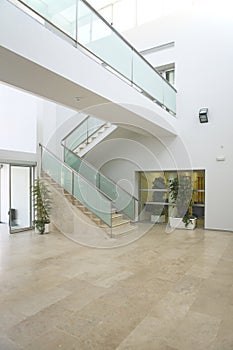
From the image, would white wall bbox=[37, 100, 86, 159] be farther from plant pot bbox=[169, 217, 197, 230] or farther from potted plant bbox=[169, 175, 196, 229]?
plant pot bbox=[169, 217, 197, 230]

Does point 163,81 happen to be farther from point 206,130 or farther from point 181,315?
point 181,315

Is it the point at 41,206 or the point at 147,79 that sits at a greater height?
the point at 147,79

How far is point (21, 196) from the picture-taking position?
28.3 ft

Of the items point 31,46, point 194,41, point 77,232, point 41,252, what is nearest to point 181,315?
point 41,252

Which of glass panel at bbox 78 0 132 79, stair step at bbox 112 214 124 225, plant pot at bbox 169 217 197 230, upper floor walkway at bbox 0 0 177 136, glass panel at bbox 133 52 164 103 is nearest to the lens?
upper floor walkway at bbox 0 0 177 136

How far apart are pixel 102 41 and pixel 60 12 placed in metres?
1.10

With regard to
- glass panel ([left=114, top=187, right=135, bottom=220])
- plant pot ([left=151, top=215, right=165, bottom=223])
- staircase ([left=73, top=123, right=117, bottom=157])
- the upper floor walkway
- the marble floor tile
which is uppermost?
the upper floor walkway

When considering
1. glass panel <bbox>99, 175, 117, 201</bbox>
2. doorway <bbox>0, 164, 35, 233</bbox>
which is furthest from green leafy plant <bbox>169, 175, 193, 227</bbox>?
doorway <bbox>0, 164, 35, 233</bbox>

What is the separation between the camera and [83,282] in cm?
378

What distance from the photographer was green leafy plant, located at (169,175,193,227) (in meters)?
8.45

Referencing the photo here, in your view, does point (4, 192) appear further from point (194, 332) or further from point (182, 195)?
point (194, 332)

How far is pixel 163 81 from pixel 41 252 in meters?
5.72

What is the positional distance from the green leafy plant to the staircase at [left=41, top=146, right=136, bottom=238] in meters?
1.43

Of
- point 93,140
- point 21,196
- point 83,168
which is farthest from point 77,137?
point 21,196
